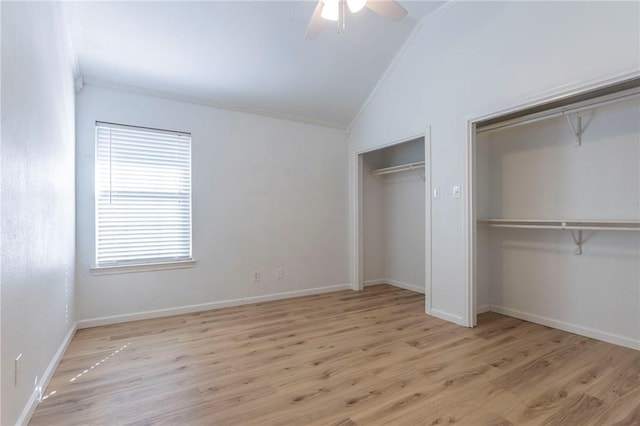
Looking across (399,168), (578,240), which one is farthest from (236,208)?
(578,240)

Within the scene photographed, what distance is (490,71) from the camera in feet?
9.46

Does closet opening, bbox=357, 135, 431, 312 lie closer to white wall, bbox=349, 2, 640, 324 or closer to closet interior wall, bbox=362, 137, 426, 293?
closet interior wall, bbox=362, 137, 426, 293

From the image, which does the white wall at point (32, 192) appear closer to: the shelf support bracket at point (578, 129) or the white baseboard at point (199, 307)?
the white baseboard at point (199, 307)

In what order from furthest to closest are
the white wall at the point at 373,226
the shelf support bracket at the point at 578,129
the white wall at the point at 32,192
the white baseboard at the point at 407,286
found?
the white wall at the point at 373,226 < the white baseboard at the point at 407,286 < the shelf support bracket at the point at 578,129 < the white wall at the point at 32,192

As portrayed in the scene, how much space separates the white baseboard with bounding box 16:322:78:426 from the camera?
63.1 inches

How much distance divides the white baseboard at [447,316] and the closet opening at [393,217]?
1.05m

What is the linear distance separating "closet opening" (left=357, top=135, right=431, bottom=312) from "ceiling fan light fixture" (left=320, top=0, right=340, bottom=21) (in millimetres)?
2428

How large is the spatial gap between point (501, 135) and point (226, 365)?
11.6ft

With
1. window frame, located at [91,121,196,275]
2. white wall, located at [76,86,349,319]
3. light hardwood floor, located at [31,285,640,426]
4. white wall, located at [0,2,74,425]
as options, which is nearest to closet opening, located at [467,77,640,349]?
light hardwood floor, located at [31,285,640,426]

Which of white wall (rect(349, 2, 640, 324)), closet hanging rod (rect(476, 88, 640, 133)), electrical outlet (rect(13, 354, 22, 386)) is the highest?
white wall (rect(349, 2, 640, 324))

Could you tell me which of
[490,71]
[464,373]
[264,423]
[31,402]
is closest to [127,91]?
[31,402]

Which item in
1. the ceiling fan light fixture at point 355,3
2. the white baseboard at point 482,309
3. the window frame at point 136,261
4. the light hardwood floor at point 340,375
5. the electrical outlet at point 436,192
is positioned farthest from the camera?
the white baseboard at point 482,309

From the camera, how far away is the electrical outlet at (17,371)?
1.46m

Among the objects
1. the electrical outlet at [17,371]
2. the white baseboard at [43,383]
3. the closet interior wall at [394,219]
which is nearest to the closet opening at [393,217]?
the closet interior wall at [394,219]
